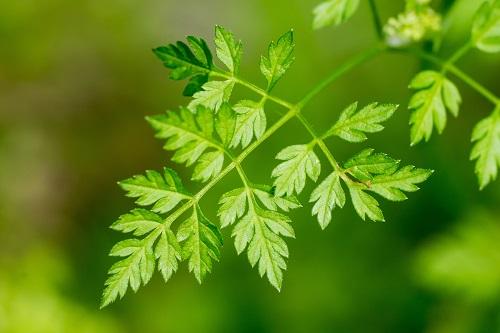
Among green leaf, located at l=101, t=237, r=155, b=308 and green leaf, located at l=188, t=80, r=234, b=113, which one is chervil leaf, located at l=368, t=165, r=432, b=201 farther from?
green leaf, located at l=101, t=237, r=155, b=308

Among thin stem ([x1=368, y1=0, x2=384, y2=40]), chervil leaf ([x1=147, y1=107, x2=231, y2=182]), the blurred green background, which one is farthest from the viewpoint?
the blurred green background

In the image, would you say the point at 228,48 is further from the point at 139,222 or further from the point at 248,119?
the point at 139,222

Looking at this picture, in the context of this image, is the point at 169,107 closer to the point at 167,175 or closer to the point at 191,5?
the point at 191,5

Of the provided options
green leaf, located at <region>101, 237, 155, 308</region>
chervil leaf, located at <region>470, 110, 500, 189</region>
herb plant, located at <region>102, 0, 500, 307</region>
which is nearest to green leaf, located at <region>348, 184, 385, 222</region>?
herb plant, located at <region>102, 0, 500, 307</region>

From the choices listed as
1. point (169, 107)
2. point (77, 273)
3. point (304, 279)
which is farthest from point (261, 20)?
point (77, 273)

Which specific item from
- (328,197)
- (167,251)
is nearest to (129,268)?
(167,251)

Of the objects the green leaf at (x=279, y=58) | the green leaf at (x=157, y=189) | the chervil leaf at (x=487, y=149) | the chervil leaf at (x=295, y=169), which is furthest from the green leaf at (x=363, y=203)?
the green leaf at (x=157, y=189)

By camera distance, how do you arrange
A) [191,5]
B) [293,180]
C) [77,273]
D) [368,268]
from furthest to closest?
[191,5]
[77,273]
[368,268]
[293,180]
